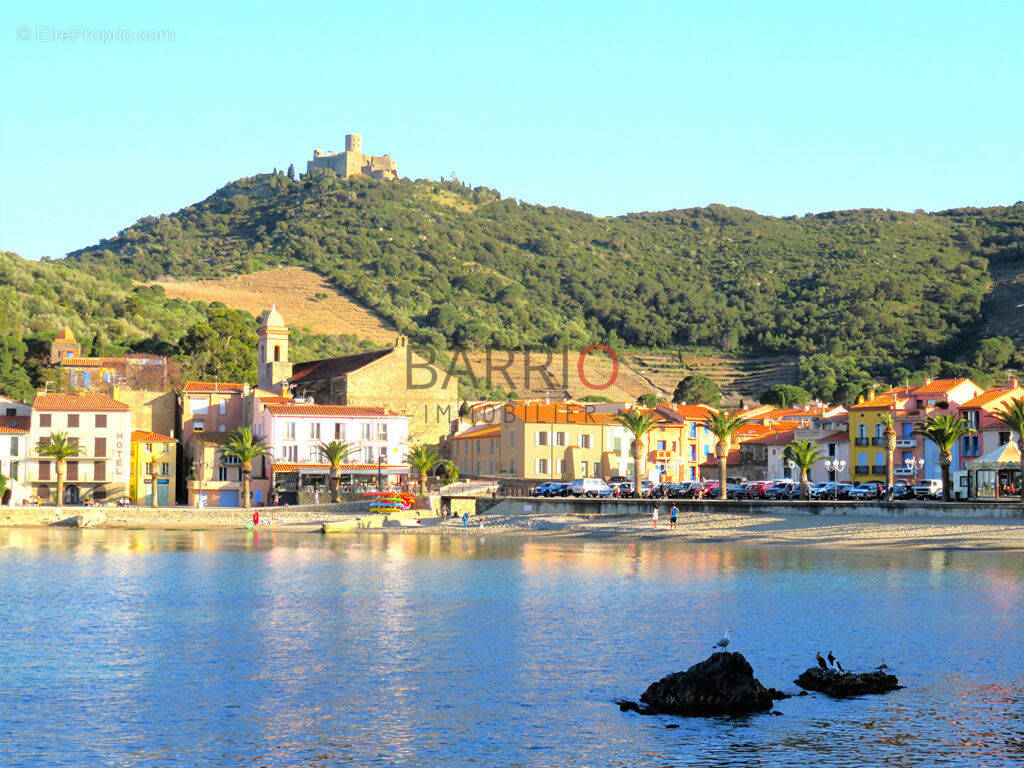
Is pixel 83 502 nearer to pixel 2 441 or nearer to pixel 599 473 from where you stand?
pixel 2 441

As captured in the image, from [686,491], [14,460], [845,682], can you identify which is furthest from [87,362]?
[845,682]

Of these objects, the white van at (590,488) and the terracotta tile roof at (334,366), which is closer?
the white van at (590,488)

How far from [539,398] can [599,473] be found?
4872 centimetres

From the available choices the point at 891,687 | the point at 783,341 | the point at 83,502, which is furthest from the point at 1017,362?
the point at 891,687

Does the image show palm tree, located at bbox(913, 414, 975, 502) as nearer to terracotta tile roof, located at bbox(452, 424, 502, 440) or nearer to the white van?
the white van

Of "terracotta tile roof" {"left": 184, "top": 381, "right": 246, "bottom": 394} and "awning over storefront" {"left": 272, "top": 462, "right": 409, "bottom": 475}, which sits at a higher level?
"terracotta tile roof" {"left": 184, "top": 381, "right": 246, "bottom": 394}

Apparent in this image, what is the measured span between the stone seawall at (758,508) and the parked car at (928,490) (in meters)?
8.20

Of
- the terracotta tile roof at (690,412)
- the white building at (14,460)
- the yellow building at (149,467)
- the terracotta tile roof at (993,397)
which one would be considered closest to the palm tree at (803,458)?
the terracotta tile roof at (993,397)

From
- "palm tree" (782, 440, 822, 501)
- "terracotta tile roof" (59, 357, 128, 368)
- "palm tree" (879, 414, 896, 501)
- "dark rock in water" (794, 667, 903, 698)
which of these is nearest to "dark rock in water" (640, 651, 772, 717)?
"dark rock in water" (794, 667, 903, 698)

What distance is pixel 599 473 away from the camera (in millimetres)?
93562

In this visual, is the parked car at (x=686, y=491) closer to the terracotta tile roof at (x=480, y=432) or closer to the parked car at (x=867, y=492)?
the parked car at (x=867, y=492)

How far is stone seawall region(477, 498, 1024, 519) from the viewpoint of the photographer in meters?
57.6

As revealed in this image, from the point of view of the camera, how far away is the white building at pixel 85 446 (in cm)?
8481

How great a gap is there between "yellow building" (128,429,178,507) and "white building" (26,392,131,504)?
103 centimetres
